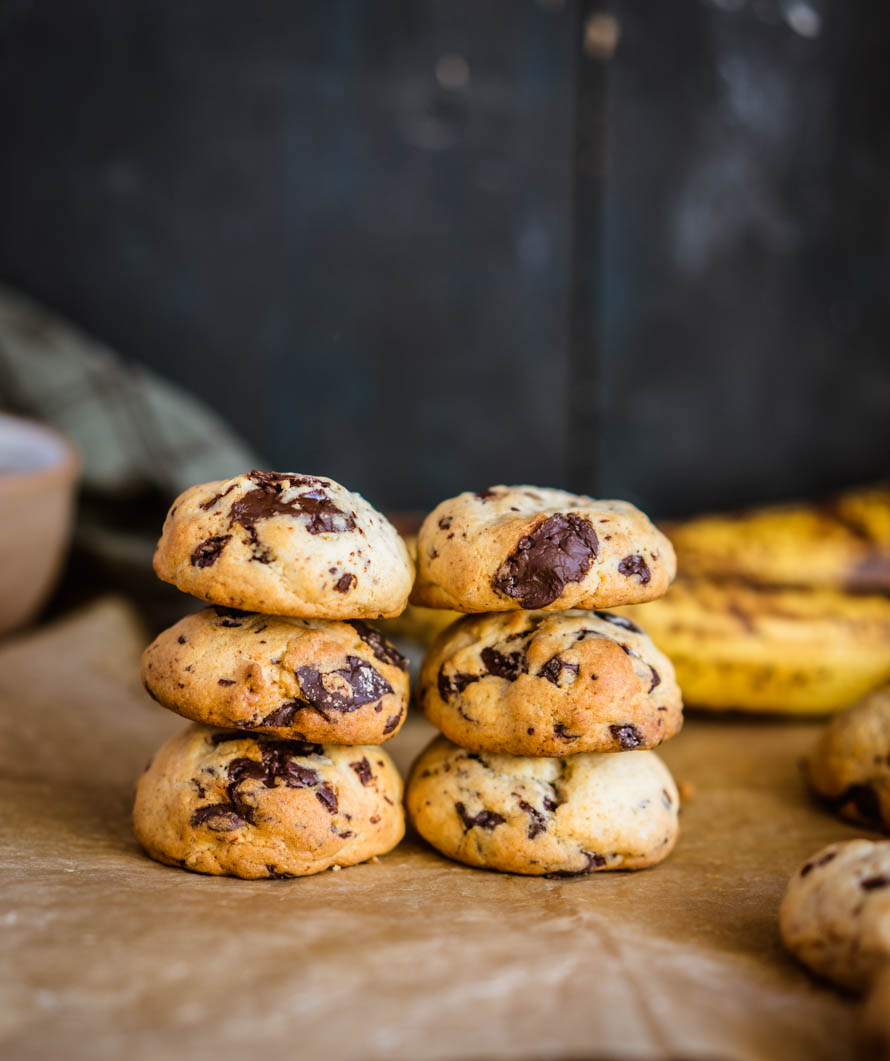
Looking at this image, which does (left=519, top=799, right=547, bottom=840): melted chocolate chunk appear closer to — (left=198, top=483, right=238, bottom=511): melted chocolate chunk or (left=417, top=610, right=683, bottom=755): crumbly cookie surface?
(left=417, top=610, right=683, bottom=755): crumbly cookie surface

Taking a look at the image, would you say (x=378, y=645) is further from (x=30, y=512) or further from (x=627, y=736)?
(x=30, y=512)

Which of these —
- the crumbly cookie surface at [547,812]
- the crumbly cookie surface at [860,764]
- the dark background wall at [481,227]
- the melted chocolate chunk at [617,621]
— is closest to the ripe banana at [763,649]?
the crumbly cookie surface at [860,764]

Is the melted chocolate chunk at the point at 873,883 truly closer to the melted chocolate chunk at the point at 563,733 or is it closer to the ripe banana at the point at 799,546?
the melted chocolate chunk at the point at 563,733

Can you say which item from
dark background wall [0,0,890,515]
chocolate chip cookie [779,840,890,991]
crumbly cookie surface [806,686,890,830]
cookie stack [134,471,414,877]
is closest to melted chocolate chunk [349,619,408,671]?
cookie stack [134,471,414,877]

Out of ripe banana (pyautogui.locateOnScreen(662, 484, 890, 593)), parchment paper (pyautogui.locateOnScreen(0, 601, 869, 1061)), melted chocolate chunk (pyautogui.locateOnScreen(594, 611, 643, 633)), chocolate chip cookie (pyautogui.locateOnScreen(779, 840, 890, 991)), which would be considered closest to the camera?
parchment paper (pyautogui.locateOnScreen(0, 601, 869, 1061))

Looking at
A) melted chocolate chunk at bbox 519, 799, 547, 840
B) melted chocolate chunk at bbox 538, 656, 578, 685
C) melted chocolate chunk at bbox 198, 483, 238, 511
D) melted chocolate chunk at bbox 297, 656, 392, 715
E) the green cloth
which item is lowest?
melted chocolate chunk at bbox 519, 799, 547, 840

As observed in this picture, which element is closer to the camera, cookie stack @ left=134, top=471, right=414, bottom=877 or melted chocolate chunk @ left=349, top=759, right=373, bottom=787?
cookie stack @ left=134, top=471, right=414, bottom=877
